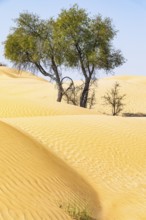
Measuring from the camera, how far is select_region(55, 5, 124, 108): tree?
37.4 metres

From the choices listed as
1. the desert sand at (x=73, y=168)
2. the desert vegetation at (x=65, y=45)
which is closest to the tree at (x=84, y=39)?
the desert vegetation at (x=65, y=45)

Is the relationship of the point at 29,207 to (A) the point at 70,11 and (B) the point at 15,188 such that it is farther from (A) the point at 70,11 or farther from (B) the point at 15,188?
(A) the point at 70,11

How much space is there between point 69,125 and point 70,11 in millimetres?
22279

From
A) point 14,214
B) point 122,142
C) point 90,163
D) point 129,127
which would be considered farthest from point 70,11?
point 14,214

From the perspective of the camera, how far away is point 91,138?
15789mm

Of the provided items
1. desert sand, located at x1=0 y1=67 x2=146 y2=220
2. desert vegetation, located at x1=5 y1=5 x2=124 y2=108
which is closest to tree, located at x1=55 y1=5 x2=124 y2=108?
desert vegetation, located at x1=5 y1=5 x2=124 y2=108

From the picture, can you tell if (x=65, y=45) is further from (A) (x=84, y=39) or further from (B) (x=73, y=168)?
(B) (x=73, y=168)

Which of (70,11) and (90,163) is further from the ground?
(70,11)

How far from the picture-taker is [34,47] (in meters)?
38.7

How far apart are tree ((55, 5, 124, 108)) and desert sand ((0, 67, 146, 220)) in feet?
58.8

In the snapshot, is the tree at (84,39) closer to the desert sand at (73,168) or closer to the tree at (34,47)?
the tree at (34,47)

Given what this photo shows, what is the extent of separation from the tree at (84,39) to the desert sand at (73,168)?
17929 mm

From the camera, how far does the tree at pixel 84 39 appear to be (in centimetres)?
3738

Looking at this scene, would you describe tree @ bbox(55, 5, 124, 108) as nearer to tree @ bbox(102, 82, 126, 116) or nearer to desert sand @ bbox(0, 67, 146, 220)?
tree @ bbox(102, 82, 126, 116)
